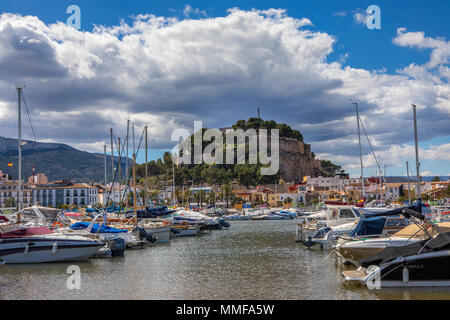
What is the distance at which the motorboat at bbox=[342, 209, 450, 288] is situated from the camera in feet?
58.6

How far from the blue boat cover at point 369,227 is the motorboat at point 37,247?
1598 cm

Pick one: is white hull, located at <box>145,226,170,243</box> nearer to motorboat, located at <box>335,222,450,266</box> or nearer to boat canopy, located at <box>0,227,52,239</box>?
boat canopy, located at <box>0,227,52,239</box>

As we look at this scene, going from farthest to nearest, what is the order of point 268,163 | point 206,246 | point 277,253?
point 268,163 → point 206,246 → point 277,253

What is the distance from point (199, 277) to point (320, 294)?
23.7 ft

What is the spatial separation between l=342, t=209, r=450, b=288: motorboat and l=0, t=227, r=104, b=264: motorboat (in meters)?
17.6

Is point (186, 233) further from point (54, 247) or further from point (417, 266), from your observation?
point (417, 266)

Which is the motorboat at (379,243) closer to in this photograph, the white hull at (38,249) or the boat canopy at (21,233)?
the white hull at (38,249)

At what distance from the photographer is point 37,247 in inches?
1098

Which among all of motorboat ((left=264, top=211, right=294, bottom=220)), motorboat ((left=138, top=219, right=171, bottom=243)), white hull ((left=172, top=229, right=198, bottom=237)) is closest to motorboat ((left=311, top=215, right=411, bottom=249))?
motorboat ((left=138, top=219, right=171, bottom=243))

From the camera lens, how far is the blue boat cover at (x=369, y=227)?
1024 inches
